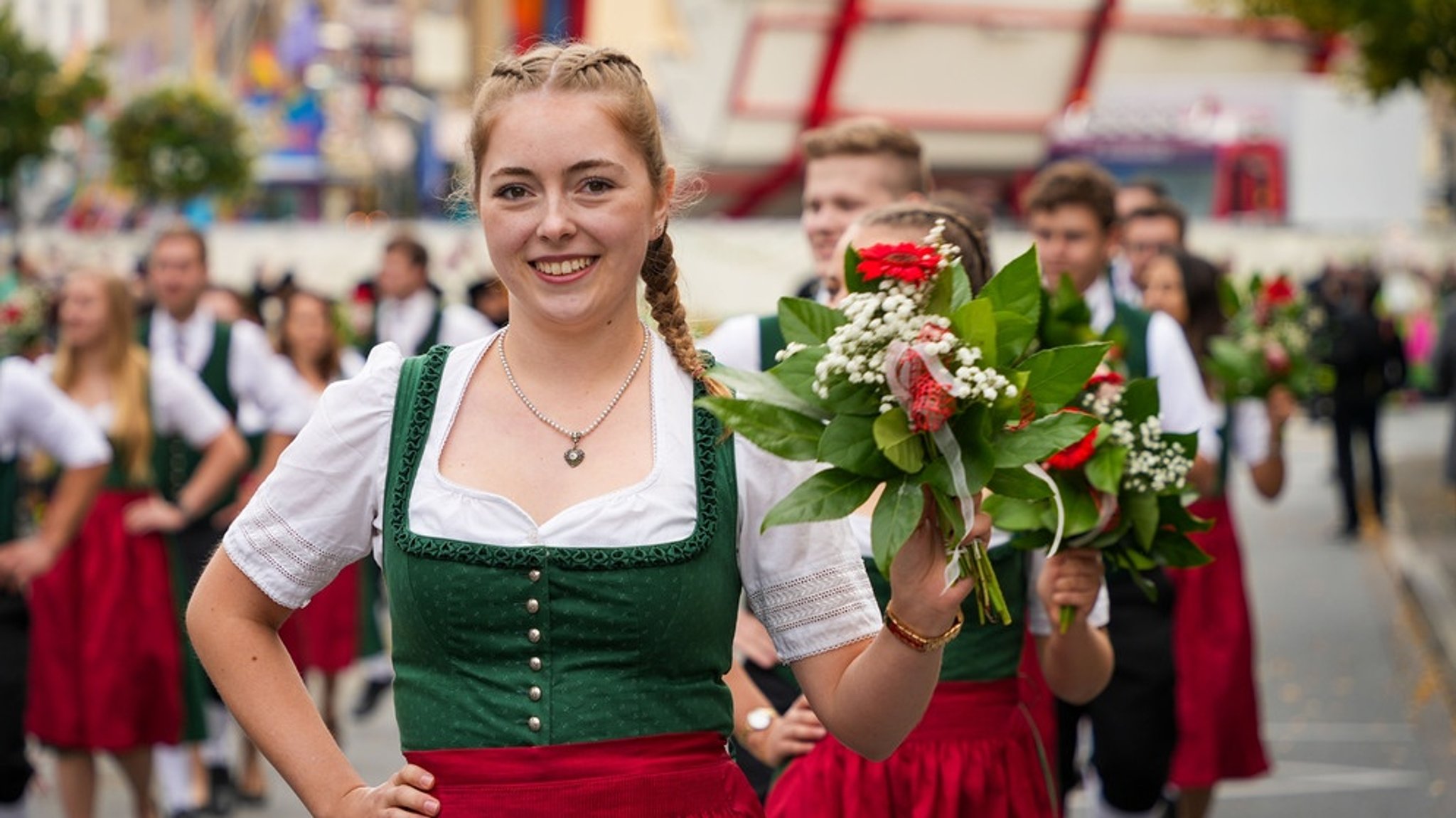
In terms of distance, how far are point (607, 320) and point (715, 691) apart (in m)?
0.55

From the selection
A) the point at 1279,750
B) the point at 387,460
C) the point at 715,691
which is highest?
the point at 387,460

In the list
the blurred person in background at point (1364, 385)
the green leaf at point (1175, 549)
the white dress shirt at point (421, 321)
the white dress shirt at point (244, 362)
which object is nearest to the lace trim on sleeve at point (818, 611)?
the green leaf at point (1175, 549)

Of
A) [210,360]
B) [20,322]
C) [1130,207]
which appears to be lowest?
[210,360]

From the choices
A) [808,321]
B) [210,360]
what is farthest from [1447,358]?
[808,321]

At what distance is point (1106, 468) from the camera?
439 cm

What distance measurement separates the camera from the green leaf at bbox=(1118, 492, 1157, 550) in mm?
4547

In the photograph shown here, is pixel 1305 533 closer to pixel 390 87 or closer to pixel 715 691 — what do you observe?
pixel 715 691

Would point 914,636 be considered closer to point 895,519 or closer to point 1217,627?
point 895,519

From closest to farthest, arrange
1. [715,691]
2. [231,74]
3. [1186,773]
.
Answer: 1. [715,691]
2. [1186,773]
3. [231,74]

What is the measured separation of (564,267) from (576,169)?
0.14 metres

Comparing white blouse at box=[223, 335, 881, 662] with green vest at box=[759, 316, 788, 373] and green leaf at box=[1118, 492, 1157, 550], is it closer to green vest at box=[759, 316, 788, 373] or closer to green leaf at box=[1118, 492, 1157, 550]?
green leaf at box=[1118, 492, 1157, 550]

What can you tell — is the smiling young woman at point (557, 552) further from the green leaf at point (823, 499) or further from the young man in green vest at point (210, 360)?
the young man in green vest at point (210, 360)

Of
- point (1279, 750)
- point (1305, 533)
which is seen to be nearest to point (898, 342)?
point (1279, 750)

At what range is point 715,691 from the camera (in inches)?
128
